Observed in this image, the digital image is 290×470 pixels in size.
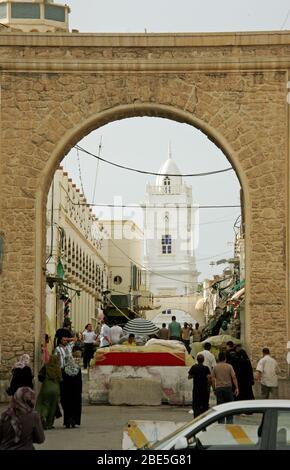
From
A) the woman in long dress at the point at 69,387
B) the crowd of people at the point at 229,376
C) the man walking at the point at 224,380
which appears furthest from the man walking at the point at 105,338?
the man walking at the point at 224,380

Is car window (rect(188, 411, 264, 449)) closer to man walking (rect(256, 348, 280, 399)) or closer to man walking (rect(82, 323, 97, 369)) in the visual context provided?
man walking (rect(256, 348, 280, 399))

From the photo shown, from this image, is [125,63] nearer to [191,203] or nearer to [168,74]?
[168,74]

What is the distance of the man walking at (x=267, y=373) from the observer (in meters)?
20.9

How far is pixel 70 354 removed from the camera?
19453 mm

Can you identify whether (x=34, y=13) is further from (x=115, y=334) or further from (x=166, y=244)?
(x=166, y=244)

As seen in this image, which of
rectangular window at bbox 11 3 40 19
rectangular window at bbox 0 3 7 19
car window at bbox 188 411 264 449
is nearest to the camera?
car window at bbox 188 411 264 449

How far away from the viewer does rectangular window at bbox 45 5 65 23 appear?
47522 millimetres

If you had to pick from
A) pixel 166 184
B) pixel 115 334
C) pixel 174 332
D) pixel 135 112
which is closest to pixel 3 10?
pixel 174 332

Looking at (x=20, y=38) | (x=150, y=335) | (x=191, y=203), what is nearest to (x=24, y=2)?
(x=150, y=335)

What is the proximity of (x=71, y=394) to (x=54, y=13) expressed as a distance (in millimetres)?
31259

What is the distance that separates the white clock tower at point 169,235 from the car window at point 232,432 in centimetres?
10075

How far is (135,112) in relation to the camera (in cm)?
2328

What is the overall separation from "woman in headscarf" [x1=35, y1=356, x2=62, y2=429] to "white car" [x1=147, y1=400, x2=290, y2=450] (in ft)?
29.1

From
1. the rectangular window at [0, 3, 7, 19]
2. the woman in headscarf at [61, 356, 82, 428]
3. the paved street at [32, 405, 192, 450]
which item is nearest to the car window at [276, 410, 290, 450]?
the paved street at [32, 405, 192, 450]
